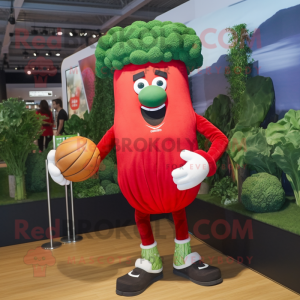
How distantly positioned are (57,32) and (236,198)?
7.29 meters

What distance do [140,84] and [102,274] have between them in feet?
4.85

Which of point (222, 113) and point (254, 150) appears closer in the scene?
point (254, 150)

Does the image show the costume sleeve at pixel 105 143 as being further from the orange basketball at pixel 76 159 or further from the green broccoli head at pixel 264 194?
the green broccoli head at pixel 264 194

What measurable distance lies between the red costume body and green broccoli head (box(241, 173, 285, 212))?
0.63 meters

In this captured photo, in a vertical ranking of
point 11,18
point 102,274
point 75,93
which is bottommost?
point 102,274

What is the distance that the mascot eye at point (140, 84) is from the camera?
2119mm

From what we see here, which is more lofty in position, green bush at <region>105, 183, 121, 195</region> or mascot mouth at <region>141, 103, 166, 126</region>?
mascot mouth at <region>141, 103, 166, 126</region>

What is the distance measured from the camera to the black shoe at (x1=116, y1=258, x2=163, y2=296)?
2.28 meters

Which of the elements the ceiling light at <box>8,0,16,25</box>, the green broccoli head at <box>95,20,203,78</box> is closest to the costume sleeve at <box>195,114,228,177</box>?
the green broccoli head at <box>95,20,203,78</box>

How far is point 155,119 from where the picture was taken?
82.5 inches

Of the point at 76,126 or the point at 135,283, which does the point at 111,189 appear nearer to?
the point at 76,126

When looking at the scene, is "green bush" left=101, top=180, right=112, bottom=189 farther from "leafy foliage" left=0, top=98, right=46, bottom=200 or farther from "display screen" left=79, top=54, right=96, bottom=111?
"display screen" left=79, top=54, right=96, bottom=111

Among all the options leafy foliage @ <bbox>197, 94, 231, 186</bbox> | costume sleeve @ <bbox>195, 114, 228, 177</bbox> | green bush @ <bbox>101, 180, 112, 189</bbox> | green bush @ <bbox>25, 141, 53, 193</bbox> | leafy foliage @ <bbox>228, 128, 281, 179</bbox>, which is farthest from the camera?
green bush @ <bbox>101, 180, 112, 189</bbox>

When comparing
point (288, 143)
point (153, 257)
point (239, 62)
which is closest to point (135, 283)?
point (153, 257)
